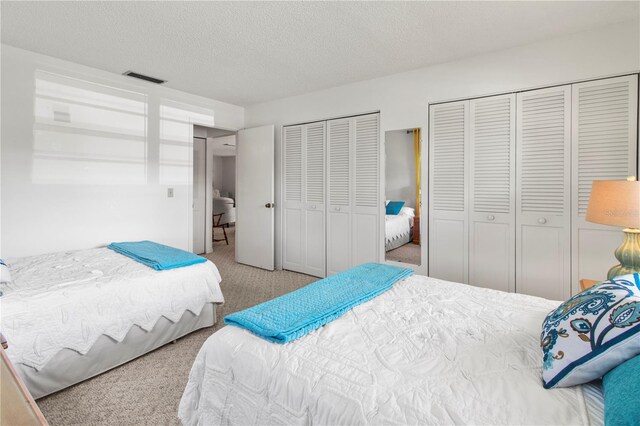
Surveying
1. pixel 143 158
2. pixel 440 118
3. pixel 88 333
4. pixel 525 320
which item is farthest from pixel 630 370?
pixel 143 158

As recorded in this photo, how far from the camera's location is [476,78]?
3.08 meters

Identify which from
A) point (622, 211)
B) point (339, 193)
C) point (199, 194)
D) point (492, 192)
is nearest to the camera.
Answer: point (622, 211)

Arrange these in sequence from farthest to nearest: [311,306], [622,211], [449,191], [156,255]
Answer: [449,191], [156,255], [622,211], [311,306]

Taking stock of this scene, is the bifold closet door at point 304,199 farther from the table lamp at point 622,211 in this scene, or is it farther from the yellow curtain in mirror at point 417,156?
the table lamp at point 622,211

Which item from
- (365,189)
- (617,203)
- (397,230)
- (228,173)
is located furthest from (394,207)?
(228,173)

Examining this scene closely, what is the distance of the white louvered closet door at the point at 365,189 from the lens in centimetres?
377

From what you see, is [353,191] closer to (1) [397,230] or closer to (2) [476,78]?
(1) [397,230]

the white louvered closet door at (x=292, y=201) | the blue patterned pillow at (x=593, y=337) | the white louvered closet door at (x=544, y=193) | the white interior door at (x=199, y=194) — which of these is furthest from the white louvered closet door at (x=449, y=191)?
the white interior door at (x=199, y=194)

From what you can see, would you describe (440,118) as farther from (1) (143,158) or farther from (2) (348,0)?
(1) (143,158)

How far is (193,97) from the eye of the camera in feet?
14.2

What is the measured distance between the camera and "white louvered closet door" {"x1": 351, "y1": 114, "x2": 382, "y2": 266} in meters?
3.77

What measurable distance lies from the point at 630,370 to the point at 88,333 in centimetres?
250

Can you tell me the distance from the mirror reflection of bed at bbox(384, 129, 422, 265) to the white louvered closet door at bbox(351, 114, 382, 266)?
0.14m

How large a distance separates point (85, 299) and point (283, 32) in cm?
236
